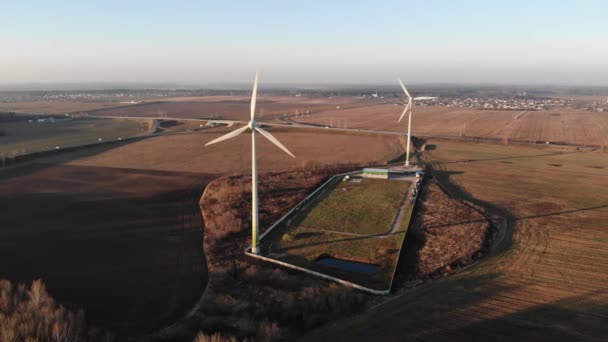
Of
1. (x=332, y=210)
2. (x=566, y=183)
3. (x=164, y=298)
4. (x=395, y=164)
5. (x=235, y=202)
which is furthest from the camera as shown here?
(x=395, y=164)

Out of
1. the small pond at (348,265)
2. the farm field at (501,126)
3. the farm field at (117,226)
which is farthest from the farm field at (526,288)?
the farm field at (501,126)

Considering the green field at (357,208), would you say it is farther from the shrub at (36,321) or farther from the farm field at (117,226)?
the shrub at (36,321)

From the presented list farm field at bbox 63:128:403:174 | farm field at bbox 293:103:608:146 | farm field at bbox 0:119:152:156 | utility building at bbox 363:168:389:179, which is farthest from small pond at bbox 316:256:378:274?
farm field at bbox 293:103:608:146

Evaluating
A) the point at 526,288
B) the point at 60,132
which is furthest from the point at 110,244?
the point at 60,132

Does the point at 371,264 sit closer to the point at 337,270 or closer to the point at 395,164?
the point at 337,270

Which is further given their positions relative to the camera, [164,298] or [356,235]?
[356,235]

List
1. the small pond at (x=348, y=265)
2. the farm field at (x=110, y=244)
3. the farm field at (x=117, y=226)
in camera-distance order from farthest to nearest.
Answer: the small pond at (x=348, y=265) → the farm field at (x=117, y=226) → the farm field at (x=110, y=244)

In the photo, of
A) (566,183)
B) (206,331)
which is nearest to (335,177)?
(566,183)
